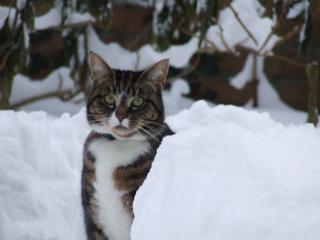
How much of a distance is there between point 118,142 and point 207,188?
66 centimetres

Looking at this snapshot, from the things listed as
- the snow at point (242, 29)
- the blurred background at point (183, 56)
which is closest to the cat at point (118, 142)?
the blurred background at point (183, 56)

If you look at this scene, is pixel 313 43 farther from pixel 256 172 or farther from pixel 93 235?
pixel 256 172

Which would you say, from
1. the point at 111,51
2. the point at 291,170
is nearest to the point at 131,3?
the point at 111,51

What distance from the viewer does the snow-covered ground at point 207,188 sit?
95 cm

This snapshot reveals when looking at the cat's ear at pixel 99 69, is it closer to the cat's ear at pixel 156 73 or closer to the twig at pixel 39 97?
the cat's ear at pixel 156 73

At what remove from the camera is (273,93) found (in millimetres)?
3523

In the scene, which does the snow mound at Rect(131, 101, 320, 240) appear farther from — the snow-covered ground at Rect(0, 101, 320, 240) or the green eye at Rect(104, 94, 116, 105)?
the green eye at Rect(104, 94, 116, 105)

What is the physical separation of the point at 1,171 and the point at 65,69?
181cm

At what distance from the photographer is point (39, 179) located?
193cm

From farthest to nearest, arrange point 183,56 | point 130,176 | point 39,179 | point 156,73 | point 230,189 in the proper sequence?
1. point 183,56
2. point 39,179
3. point 156,73
4. point 130,176
5. point 230,189

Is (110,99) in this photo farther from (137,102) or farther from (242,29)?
(242,29)

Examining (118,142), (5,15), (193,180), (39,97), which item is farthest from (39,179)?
(39,97)

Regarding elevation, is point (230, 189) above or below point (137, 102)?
above

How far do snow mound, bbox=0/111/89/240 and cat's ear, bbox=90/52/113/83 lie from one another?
38cm
